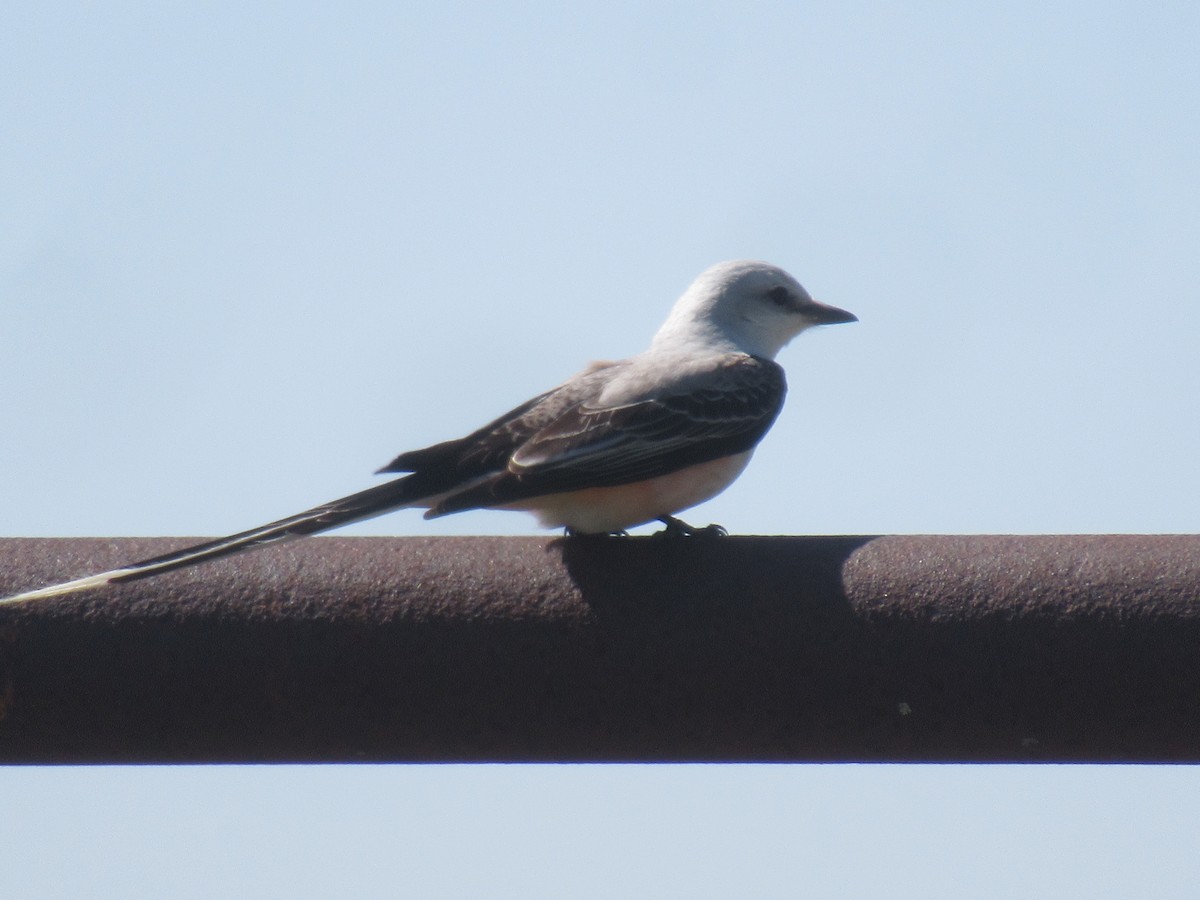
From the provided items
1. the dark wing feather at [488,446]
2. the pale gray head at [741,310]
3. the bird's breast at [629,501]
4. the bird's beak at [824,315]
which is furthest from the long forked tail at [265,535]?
the bird's beak at [824,315]

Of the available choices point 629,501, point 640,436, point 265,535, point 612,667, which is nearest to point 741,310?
point 640,436

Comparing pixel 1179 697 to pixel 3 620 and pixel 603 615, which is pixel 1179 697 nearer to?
pixel 603 615

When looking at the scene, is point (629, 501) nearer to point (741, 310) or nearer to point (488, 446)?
point (488, 446)

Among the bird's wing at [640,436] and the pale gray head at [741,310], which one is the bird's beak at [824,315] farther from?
the bird's wing at [640,436]

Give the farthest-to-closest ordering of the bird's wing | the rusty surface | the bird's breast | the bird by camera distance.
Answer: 1. the bird's breast
2. the bird's wing
3. the bird
4. the rusty surface

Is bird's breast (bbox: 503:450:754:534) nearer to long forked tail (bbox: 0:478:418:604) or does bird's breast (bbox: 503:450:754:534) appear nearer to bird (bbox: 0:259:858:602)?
bird (bbox: 0:259:858:602)

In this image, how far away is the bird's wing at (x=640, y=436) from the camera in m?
4.03

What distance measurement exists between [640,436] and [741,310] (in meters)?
1.83

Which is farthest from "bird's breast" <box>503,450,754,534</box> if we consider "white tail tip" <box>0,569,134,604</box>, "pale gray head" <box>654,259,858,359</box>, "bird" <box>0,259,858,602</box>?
"white tail tip" <box>0,569,134,604</box>

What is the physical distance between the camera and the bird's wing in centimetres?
403

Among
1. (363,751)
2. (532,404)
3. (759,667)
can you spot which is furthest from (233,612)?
(532,404)

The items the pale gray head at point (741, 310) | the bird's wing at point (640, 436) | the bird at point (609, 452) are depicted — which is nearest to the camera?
the bird at point (609, 452)

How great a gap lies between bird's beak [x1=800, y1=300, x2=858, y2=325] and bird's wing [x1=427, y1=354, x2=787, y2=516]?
4.15ft

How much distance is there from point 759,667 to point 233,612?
96 centimetres
